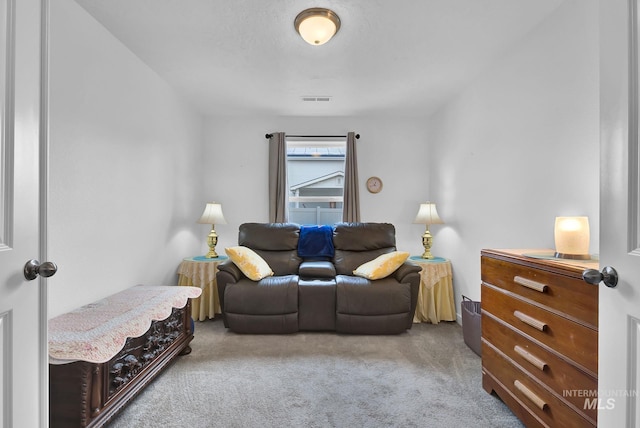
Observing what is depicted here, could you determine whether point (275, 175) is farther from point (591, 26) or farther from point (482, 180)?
point (591, 26)

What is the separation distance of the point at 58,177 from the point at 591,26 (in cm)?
312

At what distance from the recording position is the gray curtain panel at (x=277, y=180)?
4070mm

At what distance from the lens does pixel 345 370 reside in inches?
87.0

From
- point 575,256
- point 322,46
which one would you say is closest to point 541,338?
point 575,256

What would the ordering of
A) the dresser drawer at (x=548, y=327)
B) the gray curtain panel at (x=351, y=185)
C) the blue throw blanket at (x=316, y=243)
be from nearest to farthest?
1. the dresser drawer at (x=548, y=327)
2. the blue throw blanket at (x=316, y=243)
3. the gray curtain panel at (x=351, y=185)

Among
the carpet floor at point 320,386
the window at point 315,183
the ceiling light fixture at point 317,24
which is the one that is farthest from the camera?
the window at point 315,183

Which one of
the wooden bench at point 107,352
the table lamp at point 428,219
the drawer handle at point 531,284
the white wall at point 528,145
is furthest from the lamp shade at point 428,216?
the wooden bench at point 107,352

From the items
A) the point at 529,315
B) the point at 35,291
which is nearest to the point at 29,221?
the point at 35,291

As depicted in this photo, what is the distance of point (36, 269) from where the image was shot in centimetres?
87

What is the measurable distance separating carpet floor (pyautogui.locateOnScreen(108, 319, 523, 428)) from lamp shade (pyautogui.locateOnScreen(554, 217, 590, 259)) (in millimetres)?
950

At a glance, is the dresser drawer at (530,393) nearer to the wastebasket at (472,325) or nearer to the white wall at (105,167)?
the wastebasket at (472,325)

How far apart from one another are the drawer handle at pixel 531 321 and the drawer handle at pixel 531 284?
150 mm

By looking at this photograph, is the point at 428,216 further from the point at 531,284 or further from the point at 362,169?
the point at 531,284

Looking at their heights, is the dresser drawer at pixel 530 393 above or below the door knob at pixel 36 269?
below
